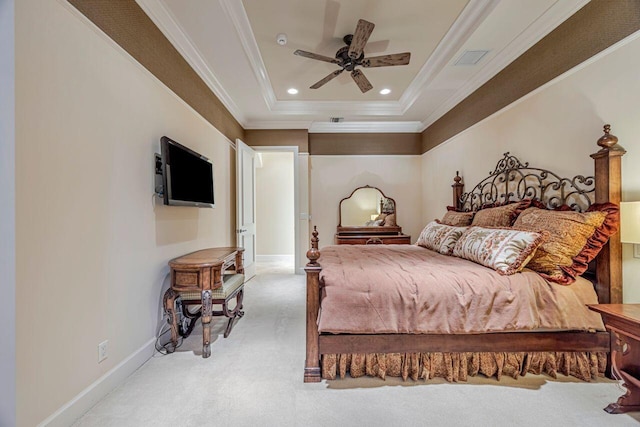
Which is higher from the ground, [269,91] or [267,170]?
[269,91]

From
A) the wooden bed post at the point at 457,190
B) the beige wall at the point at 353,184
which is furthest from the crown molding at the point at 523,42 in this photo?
the beige wall at the point at 353,184

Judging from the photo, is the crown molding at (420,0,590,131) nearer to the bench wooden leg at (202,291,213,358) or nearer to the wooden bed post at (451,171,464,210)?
the wooden bed post at (451,171,464,210)

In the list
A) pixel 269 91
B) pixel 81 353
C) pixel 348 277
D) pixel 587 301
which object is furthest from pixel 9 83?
pixel 587 301

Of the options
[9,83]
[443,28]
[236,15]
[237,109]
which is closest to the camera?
[9,83]

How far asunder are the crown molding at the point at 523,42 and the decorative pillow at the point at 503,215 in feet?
4.77

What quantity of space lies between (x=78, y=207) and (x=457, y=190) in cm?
404

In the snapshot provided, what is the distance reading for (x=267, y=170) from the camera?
6945 millimetres

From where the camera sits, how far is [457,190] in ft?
12.9

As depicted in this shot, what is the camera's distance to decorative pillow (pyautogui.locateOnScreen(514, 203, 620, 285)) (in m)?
1.85

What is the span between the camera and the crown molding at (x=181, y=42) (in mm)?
2191

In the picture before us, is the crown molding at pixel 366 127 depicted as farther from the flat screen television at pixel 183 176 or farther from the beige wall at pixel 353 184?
the flat screen television at pixel 183 176

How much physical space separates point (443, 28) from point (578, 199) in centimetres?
192

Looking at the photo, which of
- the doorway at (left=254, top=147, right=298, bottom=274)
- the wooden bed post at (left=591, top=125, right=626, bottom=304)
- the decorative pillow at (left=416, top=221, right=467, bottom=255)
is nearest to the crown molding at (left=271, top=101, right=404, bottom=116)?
the decorative pillow at (left=416, top=221, right=467, bottom=255)

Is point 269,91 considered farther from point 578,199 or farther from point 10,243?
point 578,199
